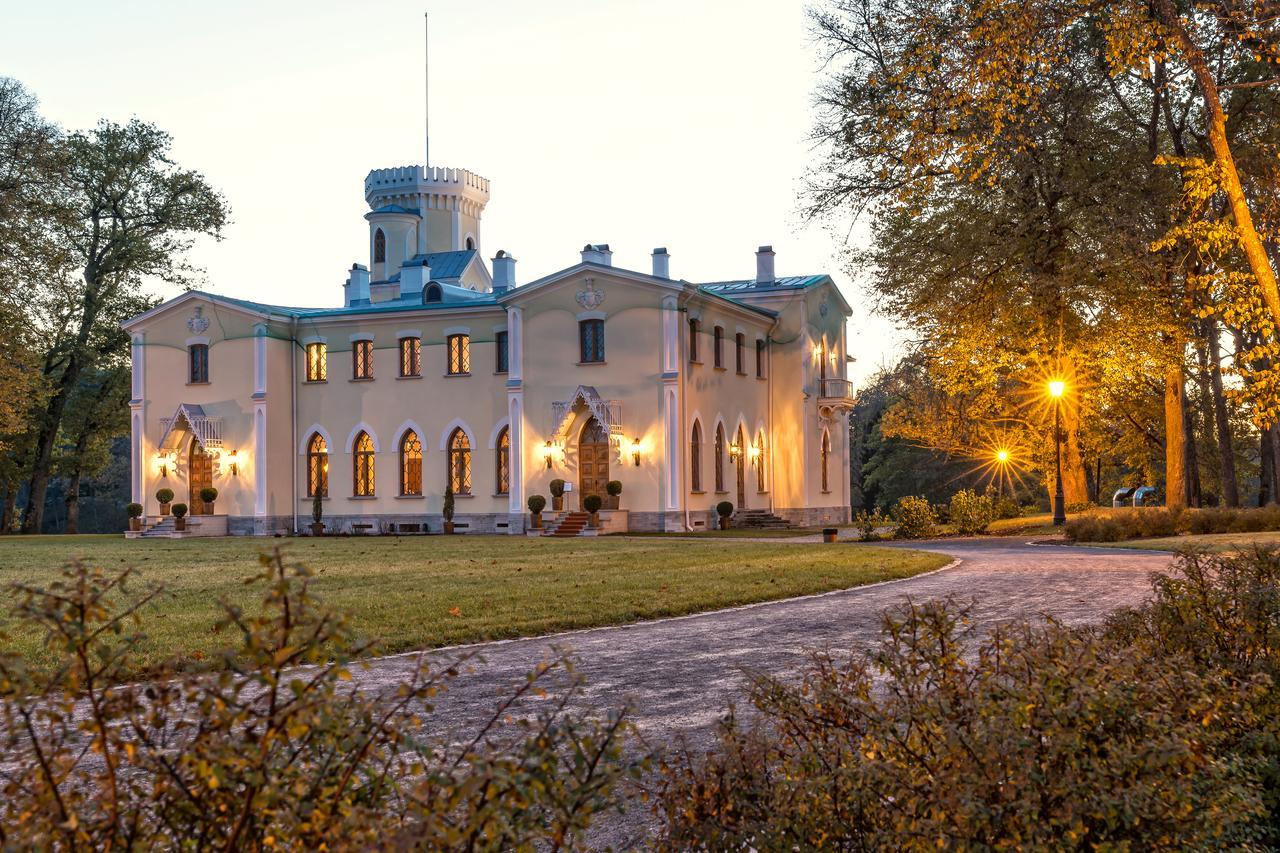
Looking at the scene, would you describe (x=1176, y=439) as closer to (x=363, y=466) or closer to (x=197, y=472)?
(x=363, y=466)

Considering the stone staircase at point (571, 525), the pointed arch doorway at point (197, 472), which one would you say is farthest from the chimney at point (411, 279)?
the stone staircase at point (571, 525)

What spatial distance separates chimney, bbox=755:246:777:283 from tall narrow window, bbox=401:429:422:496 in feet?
44.3

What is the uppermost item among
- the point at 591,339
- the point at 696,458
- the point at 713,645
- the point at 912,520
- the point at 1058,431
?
the point at 591,339

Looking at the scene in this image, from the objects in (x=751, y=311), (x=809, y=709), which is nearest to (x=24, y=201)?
(x=751, y=311)

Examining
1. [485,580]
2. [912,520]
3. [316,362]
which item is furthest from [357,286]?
[485,580]

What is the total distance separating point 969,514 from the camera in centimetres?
3309

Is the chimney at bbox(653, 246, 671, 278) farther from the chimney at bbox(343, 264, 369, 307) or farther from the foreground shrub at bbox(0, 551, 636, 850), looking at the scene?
the foreground shrub at bbox(0, 551, 636, 850)

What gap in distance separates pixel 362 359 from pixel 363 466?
3.53 m

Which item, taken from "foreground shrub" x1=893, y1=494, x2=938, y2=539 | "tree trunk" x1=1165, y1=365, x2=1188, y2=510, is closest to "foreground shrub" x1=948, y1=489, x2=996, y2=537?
"foreground shrub" x1=893, y1=494, x2=938, y2=539

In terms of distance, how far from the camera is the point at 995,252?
103ft

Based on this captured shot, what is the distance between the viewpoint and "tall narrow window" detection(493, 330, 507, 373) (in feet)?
131

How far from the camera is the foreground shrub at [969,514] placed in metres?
32.8

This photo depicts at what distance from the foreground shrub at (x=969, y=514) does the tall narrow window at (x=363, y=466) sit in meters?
18.6

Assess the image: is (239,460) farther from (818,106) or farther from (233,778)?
(233,778)
